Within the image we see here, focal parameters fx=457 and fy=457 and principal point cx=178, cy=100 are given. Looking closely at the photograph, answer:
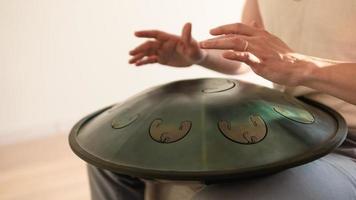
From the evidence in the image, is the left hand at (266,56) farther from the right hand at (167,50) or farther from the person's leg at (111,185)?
the person's leg at (111,185)

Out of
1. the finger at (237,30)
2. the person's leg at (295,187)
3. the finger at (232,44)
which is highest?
the finger at (237,30)

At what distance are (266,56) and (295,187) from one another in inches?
7.6

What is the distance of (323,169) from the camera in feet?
2.22

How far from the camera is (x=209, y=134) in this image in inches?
25.5

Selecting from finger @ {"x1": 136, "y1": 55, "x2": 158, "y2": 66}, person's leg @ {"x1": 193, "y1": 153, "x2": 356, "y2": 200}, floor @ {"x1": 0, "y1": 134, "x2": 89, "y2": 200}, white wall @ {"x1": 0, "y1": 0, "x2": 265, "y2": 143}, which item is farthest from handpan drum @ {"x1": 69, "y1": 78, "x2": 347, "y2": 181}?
white wall @ {"x1": 0, "y1": 0, "x2": 265, "y2": 143}

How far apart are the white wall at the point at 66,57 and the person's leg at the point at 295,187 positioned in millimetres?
1360

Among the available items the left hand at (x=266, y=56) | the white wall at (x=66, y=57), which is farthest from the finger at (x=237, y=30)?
the white wall at (x=66, y=57)

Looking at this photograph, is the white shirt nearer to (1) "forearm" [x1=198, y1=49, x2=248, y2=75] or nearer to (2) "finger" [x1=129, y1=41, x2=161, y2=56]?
(1) "forearm" [x1=198, y1=49, x2=248, y2=75]

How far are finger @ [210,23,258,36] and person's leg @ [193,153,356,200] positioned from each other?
0.22 meters

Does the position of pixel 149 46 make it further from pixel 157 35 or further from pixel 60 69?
pixel 60 69

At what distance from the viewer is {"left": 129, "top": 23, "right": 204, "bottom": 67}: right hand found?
3.00 feet

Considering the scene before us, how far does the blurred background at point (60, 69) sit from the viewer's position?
5.82ft

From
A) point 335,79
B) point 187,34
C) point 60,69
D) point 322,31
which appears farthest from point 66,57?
point 335,79

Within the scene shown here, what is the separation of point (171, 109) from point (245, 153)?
150mm
